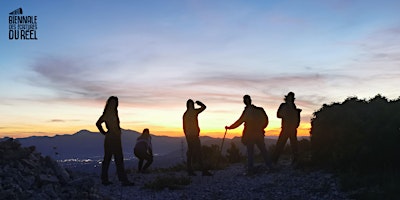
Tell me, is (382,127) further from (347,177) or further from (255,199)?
(255,199)

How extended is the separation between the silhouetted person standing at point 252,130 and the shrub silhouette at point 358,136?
1.62m

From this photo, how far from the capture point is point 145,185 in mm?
12227

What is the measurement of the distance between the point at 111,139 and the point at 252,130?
4.55 m

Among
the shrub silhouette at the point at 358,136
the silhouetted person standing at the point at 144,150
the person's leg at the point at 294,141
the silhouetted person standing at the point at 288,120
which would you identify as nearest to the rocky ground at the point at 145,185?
the shrub silhouette at the point at 358,136

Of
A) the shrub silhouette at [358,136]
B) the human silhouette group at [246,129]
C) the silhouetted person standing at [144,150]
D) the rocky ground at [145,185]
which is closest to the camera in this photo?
the rocky ground at [145,185]

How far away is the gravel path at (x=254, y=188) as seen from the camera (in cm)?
1036

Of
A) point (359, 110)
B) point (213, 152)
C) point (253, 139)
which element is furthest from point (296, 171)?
point (213, 152)

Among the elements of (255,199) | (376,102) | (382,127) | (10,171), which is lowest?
(255,199)

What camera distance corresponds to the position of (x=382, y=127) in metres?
11.8

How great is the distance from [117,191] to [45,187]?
2.50m

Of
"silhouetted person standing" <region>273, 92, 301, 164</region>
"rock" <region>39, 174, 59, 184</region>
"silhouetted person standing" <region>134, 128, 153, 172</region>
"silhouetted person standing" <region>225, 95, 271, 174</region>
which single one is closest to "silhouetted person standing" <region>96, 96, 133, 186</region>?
"rock" <region>39, 174, 59, 184</region>

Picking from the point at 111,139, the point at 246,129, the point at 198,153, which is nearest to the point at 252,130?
the point at 246,129

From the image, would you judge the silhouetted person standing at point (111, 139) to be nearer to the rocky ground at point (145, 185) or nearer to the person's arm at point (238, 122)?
the rocky ground at point (145, 185)

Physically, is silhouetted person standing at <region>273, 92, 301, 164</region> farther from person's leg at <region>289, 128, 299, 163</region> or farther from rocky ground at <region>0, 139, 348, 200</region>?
rocky ground at <region>0, 139, 348, 200</region>
